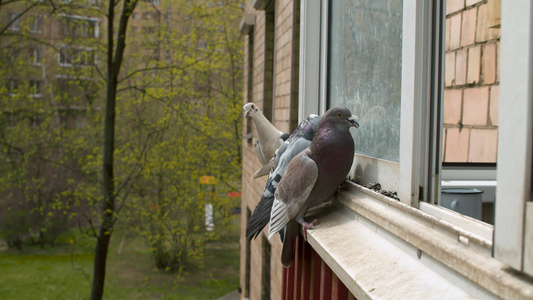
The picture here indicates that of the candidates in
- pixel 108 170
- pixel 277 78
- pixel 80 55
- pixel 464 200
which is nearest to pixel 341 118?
pixel 464 200

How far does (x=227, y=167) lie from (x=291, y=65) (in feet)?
49.2

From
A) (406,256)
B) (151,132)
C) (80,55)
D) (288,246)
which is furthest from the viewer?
(80,55)

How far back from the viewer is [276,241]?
4.31 meters

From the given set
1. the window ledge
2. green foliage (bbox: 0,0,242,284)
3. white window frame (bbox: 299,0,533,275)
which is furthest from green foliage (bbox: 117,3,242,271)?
white window frame (bbox: 299,0,533,275)

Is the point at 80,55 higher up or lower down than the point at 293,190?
higher up

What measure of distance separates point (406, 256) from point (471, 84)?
6.88 ft

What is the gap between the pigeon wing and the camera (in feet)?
6.54

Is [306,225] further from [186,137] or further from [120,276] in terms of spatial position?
[120,276]

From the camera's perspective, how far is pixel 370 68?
7.16 ft

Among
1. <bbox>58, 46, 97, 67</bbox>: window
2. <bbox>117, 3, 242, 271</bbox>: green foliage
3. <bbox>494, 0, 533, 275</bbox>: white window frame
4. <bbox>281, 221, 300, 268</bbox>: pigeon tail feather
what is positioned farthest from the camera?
<bbox>117, 3, 242, 271</bbox>: green foliage

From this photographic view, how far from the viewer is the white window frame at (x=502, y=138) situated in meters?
0.96

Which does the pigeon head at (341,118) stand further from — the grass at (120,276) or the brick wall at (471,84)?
the grass at (120,276)

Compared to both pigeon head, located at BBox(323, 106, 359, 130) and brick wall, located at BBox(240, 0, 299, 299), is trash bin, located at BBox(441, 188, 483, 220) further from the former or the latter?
brick wall, located at BBox(240, 0, 299, 299)

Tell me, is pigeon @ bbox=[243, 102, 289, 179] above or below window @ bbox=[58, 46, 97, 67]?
below
